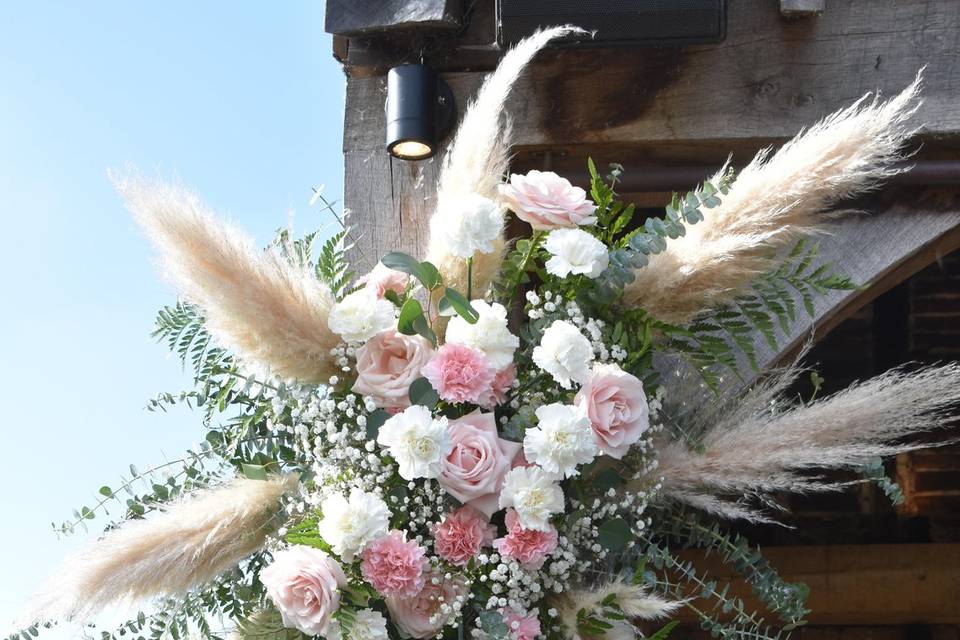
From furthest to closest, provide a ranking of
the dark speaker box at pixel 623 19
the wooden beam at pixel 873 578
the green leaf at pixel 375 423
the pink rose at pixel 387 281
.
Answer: the wooden beam at pixel 873 578
the dark speaker box at pixel 623 19
the pink rose at pixel 387 281
the green leaf at pixel 375 423

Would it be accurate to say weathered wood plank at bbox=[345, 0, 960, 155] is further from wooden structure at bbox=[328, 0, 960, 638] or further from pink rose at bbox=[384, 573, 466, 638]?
pink rose at bbox=[384, 573, 466, 638]

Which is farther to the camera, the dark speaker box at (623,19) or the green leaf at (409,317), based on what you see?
the dark speaker box at (623,19)

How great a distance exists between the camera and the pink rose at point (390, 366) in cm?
161

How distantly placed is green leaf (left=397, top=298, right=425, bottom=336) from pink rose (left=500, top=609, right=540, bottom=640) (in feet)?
1.34

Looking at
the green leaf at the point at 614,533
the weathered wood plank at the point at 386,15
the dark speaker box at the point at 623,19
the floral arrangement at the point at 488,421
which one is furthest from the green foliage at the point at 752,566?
the weathered wood plank at the point at 386,15

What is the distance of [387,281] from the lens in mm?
1738

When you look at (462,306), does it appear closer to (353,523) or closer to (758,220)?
(353,523)

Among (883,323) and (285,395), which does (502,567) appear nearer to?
(285,395)

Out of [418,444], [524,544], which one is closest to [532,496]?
[524,544]

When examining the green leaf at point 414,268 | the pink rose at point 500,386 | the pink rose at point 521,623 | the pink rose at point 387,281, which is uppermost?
the pink rose at point 387,281

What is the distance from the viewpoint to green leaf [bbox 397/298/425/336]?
1.62 metres

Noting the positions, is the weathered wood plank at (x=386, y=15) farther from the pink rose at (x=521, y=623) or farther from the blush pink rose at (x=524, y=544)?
the pink rose at (x=521, y=623)

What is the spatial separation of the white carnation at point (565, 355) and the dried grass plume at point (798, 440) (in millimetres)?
217

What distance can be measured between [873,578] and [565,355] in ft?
8.84
